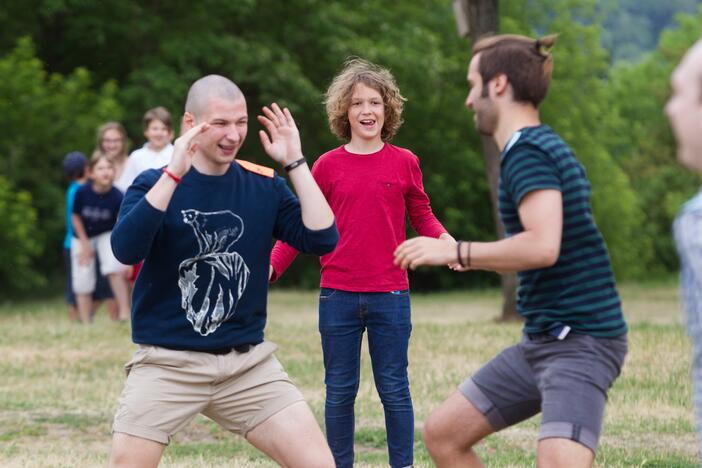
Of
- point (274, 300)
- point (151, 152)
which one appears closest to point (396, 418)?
point (151, 152)

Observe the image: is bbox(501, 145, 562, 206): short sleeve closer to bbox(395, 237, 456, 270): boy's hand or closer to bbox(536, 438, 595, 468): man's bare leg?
bbox(395, 237, 456, 270): boy's hand

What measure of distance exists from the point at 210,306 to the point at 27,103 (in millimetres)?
17928

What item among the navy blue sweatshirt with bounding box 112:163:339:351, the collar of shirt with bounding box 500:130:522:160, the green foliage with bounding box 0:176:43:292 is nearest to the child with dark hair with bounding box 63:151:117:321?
the green foliage with bounding box 0:176:43:292

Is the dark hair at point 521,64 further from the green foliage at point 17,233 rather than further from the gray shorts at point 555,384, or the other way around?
the green foliage at point 17,233

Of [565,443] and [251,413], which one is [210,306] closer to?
[251,413]

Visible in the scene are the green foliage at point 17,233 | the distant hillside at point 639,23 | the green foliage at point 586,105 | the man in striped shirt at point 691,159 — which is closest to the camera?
the man in striped shirt at point 691,159

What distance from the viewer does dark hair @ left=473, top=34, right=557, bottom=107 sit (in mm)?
4160

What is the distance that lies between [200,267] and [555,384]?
58.5 inches

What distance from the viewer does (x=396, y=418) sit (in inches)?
231

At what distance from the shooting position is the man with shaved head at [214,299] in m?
4.62

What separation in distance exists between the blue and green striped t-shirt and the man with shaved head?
1.00m

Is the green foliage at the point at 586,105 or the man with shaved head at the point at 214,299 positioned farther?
the green foliage at the point at 586,105

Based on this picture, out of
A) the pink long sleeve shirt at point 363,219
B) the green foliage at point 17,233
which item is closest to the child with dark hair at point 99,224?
the pink long sleeve shirt at point 363,219

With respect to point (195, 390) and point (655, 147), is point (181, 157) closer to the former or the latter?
point (195, 390)
